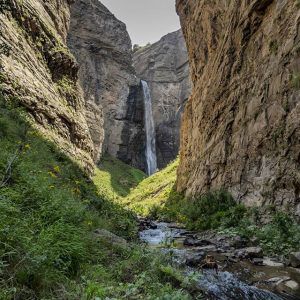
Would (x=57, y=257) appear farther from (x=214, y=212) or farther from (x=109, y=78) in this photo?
(x=109, y=78)

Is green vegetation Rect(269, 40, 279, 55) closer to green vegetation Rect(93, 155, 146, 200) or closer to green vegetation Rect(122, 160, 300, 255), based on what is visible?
green vegetation Rect(122, 160, 300, 255)

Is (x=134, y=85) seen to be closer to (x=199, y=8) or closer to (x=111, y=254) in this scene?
(x=199, y=8)

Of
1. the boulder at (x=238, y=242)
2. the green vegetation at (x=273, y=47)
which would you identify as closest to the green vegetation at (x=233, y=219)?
the boulder at (x=238, y=242)

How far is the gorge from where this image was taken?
14.4 feet

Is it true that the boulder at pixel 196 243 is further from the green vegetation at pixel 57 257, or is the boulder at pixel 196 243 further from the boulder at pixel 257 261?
the green vegetation at pixel 57 257

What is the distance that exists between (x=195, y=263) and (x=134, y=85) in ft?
167

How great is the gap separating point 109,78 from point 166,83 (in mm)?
15275

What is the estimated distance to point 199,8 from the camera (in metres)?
25.3

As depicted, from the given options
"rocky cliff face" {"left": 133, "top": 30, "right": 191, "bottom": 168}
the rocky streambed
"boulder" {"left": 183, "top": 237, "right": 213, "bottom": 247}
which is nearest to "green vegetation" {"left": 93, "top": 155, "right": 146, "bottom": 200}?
"rocky cliff face" {"left": 133, "top": 30, "right": 191, "bottom": 168}

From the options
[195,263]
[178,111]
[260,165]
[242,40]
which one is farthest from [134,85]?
[195,263]

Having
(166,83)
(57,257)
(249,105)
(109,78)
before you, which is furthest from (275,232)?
(166,83)

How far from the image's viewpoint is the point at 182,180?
2455 centimetres

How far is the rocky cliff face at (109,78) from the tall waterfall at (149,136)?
51.8 inches

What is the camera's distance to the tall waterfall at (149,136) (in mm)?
54031
